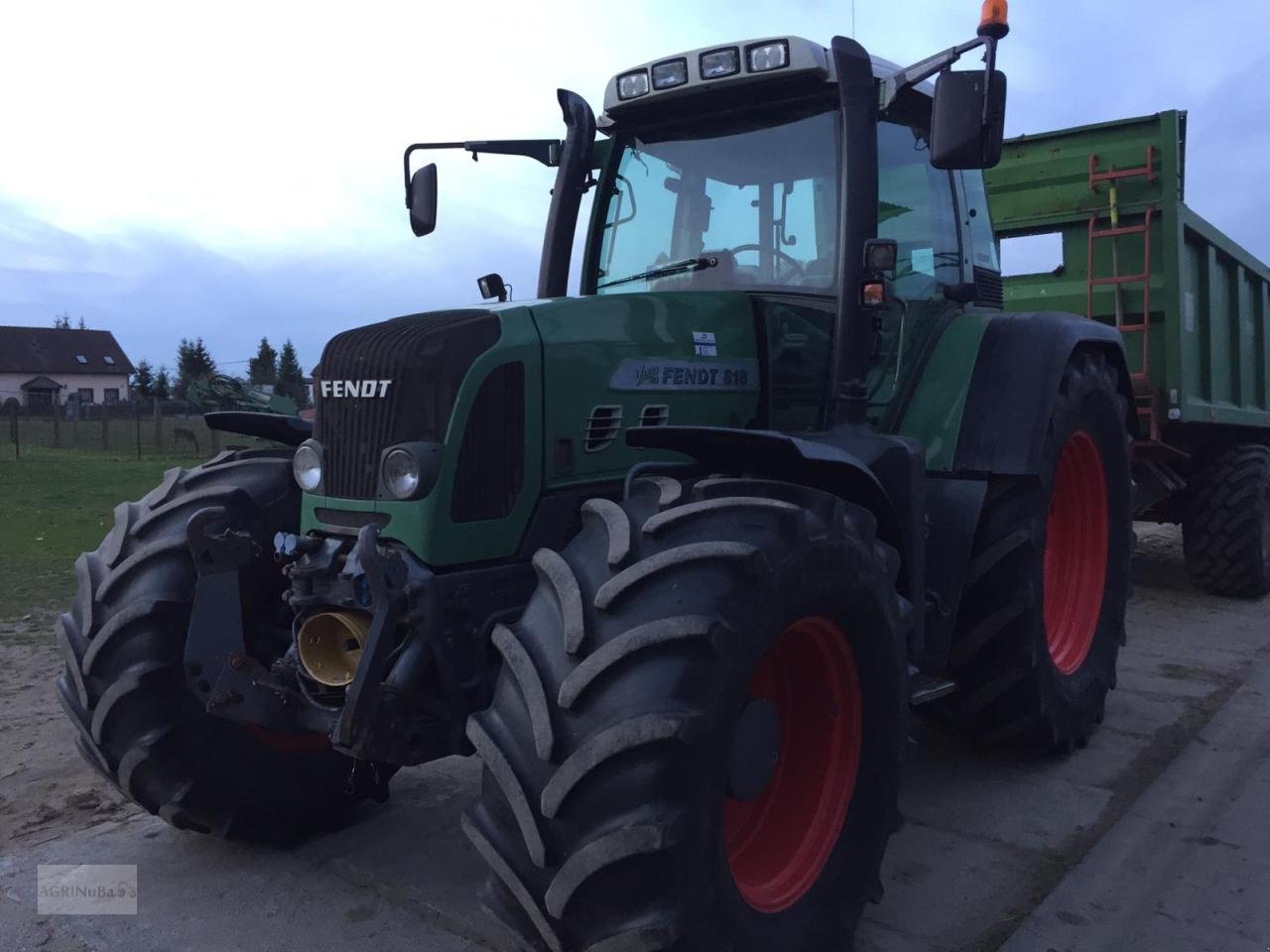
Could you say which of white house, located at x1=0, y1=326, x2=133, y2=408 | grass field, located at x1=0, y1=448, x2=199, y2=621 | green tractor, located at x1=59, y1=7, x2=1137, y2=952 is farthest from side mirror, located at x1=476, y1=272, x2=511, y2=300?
white house, located at x1=0, y1=326, x2=133, y2=408

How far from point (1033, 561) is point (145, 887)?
315 cm

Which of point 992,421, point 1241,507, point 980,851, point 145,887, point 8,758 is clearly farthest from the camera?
point 1241,507

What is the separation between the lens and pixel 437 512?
114 inches

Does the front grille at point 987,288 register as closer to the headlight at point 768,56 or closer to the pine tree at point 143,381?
the headlight at point 768,56

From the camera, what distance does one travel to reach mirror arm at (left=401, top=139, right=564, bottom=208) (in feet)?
13.5

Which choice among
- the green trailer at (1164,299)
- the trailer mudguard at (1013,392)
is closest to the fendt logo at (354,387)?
the trailer mudguard at (1013,392)

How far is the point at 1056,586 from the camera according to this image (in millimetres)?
4871

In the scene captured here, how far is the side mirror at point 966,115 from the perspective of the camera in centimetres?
315

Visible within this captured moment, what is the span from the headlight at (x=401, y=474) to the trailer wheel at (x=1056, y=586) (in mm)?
2119

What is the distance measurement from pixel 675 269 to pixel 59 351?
219ft

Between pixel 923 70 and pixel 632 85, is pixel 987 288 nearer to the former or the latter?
pixel 923 70

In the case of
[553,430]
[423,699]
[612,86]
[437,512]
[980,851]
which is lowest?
[980,851]

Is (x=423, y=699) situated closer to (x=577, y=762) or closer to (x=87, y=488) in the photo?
(x=577, y=762)

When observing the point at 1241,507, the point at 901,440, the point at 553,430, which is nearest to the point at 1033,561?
the point at 901,440
